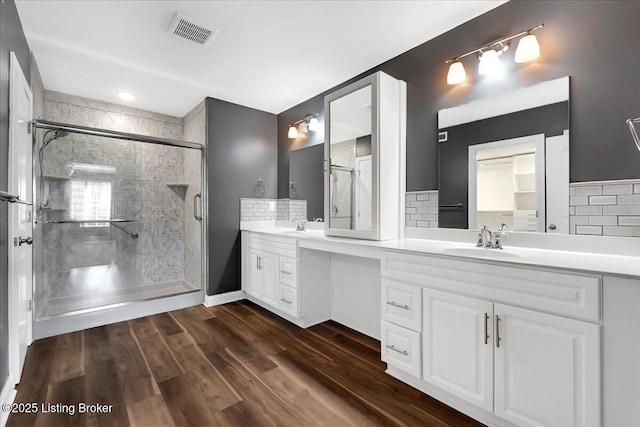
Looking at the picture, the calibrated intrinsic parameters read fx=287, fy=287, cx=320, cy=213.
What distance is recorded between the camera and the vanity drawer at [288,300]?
8.69 ft

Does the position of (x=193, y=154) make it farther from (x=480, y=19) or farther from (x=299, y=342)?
(x=480, y=19)

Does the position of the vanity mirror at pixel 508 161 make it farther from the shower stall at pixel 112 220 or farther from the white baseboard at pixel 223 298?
the shower stall at pixel 112 220

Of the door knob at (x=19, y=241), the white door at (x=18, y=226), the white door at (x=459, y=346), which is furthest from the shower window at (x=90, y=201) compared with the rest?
the white door at (x=459, y=346)

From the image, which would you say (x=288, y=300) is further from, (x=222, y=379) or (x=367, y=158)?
(x=367, y=158)

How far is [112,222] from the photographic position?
11.0 ft

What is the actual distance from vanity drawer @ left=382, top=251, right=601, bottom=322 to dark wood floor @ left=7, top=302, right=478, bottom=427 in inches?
27.8

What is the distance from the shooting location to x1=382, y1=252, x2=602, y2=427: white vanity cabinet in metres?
1.14

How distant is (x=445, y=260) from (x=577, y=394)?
709mm

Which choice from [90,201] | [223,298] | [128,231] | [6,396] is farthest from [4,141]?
[223,298]

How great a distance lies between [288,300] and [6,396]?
1.83 meters

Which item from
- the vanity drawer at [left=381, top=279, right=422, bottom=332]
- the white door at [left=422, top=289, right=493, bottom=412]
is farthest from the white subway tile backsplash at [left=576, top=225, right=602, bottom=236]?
the vanity drawer at [left=381, top=279, right=422, bottom=332]

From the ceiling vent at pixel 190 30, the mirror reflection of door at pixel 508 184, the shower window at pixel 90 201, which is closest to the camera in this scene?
the mirror reflection of door at pixel 508 184

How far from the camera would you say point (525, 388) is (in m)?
1.28

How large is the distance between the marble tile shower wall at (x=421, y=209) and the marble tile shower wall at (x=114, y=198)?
9.64ft
